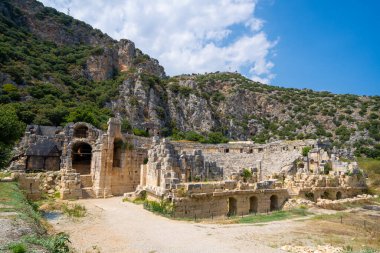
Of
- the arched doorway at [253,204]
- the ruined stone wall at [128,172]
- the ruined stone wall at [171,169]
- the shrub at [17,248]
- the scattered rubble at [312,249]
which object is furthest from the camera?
the ruined stone wall at [128,172]

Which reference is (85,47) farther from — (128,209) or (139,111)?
(128,209)

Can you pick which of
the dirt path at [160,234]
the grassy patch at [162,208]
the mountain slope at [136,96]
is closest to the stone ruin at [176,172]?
the grassy patch at [162,208]

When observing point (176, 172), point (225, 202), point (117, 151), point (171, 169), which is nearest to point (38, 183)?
point (117, 151)

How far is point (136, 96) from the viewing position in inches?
2625

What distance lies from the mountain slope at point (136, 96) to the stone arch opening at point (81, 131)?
1157 centimetres

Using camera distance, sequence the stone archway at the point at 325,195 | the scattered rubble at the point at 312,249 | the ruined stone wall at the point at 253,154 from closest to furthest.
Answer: the scattered rubble at the point at 312,249 < the stone archway at the point at 325,195 < the ruined stone wall at the point at 253,154

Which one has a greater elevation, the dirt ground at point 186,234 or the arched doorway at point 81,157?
the arched doorway at point 81,157

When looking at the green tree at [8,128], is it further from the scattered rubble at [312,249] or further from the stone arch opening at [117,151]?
the scattered rubble at [312,249]

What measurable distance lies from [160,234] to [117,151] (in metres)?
17.1

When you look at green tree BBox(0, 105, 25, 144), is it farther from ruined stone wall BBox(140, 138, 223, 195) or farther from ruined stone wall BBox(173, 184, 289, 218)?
ruined stone wall BBox(173, 184, 289, 218)

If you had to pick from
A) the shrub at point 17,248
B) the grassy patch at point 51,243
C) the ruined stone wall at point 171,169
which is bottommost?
the grassy patch at point 51,243

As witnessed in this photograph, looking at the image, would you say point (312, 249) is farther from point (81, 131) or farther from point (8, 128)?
point (81, 131)

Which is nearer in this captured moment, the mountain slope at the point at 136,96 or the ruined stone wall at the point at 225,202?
the ruined stone wall at the point at 225,202

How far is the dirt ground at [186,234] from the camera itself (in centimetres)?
1030
